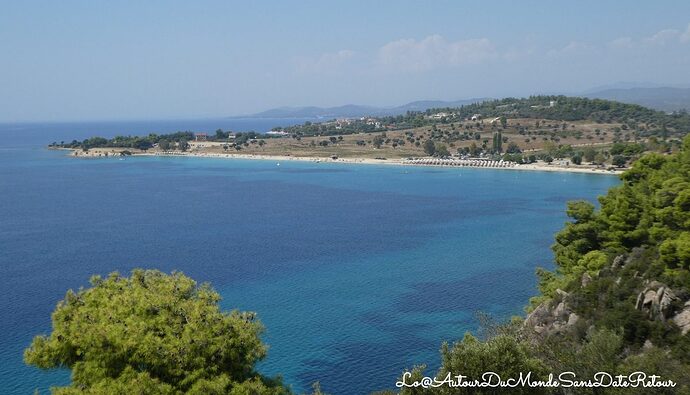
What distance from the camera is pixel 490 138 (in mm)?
142875

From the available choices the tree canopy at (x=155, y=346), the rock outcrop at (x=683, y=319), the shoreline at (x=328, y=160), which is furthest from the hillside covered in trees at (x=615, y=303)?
the shoreline at (x=328, y=160)

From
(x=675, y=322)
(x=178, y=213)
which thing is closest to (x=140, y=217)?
(x=178, y=213)

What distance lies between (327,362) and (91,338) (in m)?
15.8

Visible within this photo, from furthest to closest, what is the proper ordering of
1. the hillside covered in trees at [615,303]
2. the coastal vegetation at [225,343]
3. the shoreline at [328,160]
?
the shoreline at [328,160]
the hillside covered in trees at [615,303]
the coastal vegetation at [225,343]

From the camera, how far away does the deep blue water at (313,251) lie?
29812mm

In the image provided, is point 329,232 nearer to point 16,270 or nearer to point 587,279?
point 16,270

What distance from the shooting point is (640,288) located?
22688mm

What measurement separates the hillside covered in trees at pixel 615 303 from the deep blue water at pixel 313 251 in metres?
5.91

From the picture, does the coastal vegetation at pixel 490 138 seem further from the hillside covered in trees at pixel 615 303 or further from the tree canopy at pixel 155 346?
the tree canopy at pixel 155 346

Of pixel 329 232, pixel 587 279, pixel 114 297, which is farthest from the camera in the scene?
pixel 329 232

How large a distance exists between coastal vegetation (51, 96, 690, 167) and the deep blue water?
26988mm

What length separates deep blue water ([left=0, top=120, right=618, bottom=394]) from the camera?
1174 inches

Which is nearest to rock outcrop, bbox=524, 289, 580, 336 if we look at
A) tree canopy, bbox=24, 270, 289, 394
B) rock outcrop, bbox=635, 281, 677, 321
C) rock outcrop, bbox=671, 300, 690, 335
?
rock outcrop, bbox=635, 281, 677, 321

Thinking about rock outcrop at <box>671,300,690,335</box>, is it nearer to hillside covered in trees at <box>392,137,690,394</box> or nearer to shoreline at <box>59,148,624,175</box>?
hillside covered in trees at <box>392,137,690,394</box>
